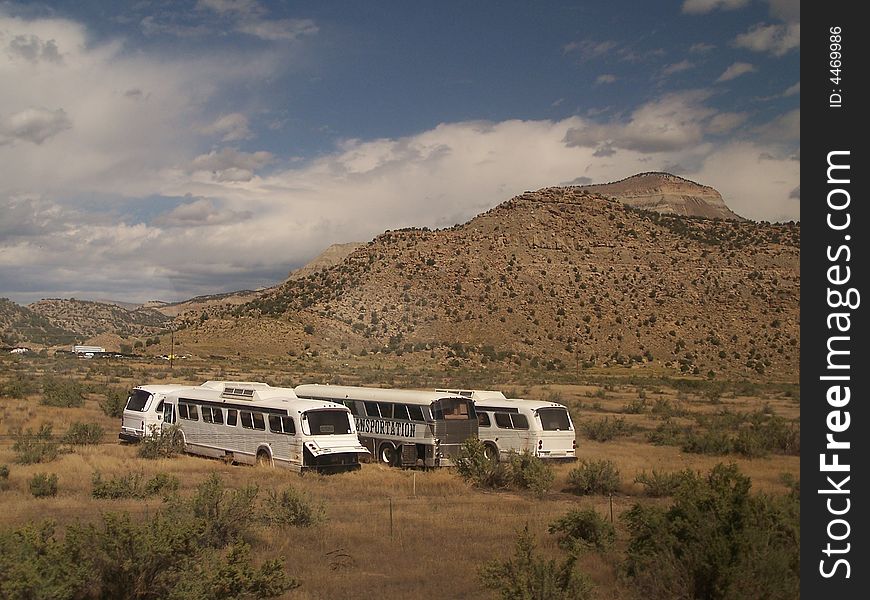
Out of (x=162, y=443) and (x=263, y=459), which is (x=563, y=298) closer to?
(x=162, y=443)

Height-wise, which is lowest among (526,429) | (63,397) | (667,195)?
(63,397)

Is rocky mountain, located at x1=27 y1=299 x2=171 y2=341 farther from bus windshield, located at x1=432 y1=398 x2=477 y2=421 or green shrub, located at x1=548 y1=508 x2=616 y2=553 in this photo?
green shrub, located at x1=548 y1=508 x2=616 y2=553

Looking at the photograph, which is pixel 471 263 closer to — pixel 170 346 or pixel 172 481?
pixel 170 346

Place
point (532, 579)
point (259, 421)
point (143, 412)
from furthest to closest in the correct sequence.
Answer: point (143, 412)
point (259, 421)
point (532, 579)

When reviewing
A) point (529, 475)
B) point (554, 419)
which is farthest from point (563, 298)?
point (529, 475)

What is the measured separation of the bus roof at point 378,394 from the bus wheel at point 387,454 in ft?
4.63

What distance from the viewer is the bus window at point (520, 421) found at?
2252cm

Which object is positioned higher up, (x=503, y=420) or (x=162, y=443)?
(x=503, y=420)

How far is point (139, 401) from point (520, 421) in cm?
1277

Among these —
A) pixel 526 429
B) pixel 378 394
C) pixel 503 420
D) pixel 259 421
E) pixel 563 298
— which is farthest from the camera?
pixel 563 298

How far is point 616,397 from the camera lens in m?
46.2

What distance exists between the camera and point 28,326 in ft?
491

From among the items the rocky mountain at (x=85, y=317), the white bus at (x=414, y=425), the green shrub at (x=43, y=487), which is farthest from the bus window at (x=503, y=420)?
the rocky mountain at (x=85, y=317)

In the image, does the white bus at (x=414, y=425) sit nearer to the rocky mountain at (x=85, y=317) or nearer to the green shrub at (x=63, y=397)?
the green shrub at (x=63, y=397)
